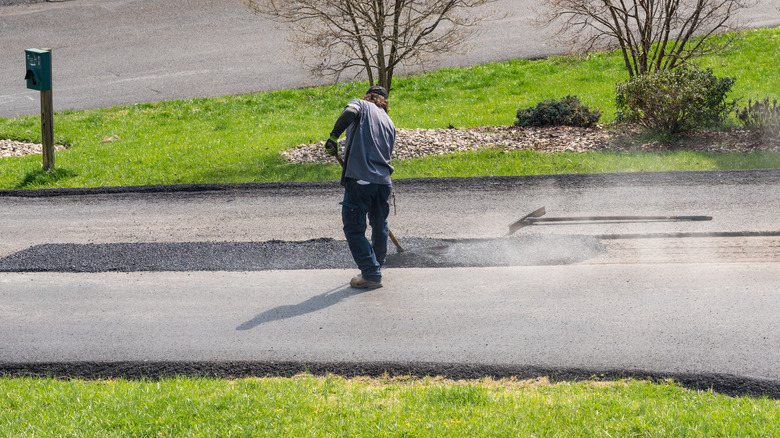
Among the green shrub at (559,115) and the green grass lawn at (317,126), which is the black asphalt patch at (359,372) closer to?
the green grass lawn at (317,126)

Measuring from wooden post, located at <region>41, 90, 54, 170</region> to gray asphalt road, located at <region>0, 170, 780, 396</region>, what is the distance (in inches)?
119

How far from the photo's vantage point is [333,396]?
482cm

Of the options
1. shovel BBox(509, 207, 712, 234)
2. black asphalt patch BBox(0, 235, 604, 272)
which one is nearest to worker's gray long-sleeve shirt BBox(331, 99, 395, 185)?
black asphalt patch BBox(0, 235, 604, 272)

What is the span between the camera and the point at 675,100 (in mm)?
12312

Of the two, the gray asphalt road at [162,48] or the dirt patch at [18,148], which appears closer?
the dirt patch at [18,148]

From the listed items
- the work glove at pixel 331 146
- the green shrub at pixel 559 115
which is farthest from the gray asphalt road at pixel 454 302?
the green shrub at pixel 559 115

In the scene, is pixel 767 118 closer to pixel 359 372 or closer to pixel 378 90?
pixel 378 90

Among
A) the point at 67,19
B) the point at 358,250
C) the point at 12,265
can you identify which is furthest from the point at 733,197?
the point at 67,19

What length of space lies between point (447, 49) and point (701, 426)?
411 inches

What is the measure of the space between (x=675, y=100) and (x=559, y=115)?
2.50 metres

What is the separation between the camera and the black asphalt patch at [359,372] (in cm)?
493

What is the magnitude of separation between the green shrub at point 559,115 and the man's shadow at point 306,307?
832cm

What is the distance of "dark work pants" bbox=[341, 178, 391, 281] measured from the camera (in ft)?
22.6

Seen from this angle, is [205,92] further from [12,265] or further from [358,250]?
[358,250]
